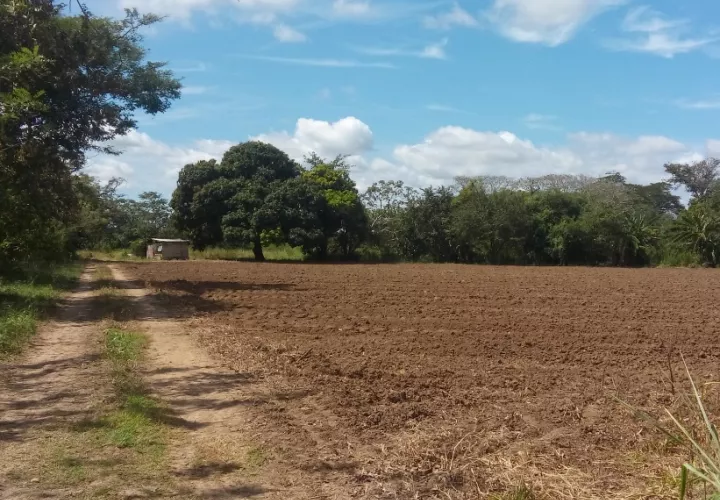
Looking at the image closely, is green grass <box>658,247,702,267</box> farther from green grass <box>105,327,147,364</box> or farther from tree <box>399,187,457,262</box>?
green grass <box>105,327,147,364</box>

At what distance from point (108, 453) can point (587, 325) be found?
11.3 meters

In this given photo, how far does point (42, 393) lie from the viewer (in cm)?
769

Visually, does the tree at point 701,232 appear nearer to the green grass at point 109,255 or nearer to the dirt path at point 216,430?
the green grass at point 109,255

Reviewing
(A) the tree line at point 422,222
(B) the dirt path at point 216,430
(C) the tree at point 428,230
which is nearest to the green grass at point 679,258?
(A) the tree line at point 422,222

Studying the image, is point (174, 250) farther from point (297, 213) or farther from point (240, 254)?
point (297, 213)

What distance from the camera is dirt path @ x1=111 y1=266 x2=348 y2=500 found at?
16.0 feet

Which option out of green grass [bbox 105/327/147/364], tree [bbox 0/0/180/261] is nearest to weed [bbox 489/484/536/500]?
green grass [bbox 105/327/147/364]

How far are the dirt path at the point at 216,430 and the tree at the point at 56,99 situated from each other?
7767mm

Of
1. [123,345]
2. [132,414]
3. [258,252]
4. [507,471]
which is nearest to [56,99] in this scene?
[123,345]

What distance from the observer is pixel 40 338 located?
1148 centimetres

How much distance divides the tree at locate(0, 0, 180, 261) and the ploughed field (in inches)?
190

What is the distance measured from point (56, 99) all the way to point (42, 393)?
1279 cm

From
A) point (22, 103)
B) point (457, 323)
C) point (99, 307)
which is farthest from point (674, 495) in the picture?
point (99, 307)

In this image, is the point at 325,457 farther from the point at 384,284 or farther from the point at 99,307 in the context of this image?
the point at 384,284
